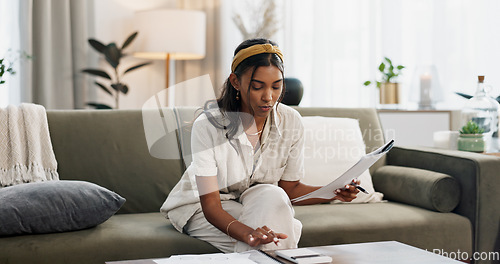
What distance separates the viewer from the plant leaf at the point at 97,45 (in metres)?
3.59

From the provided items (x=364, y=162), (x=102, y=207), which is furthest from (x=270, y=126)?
(x=102, y=207)

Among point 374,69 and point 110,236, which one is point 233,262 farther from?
point 374,69

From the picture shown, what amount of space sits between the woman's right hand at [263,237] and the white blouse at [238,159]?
296 millimetres

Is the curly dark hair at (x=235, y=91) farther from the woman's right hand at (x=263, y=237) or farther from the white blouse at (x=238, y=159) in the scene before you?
the woman's right hand at (x=263, y=237)

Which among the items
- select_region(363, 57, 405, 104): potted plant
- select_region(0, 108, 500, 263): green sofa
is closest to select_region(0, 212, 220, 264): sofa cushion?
select_region(0, 108, 500, 263): green sofa

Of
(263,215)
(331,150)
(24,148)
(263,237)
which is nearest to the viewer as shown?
(263,237)

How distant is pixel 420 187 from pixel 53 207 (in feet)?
4.32

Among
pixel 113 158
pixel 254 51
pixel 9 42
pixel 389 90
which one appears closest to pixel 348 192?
pixel 254 51

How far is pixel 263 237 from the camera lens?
55.5 inches

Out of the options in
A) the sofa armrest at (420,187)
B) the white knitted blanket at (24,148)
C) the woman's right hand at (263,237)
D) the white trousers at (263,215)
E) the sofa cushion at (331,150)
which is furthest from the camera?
the sofa cushion at (331,150)

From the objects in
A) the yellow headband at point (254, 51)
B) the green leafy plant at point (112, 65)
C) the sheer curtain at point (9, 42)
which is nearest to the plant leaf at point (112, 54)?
the green leafy plant at point (112, 65)

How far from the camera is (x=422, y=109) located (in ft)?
9.78

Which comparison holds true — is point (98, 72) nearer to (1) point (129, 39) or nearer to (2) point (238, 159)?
(1) point (129, 39)

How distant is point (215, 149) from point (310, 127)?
805mm
